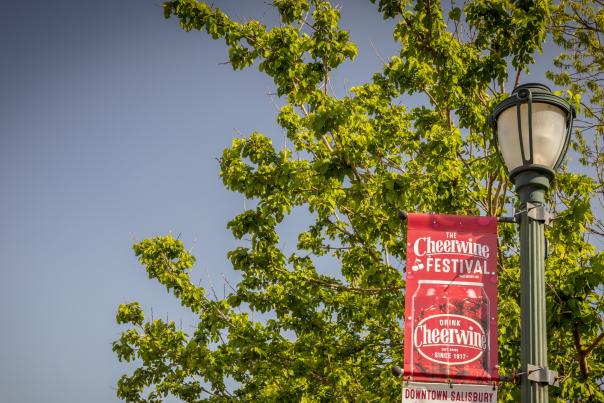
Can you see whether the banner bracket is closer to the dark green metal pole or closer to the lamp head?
the dark green metal pole

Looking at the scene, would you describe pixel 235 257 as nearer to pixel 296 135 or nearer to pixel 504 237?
pixel 296 135

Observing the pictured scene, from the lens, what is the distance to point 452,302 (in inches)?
199

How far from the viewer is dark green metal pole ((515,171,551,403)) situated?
477 cm

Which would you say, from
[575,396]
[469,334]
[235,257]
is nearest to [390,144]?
[235,257]

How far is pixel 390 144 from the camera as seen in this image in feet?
39.4

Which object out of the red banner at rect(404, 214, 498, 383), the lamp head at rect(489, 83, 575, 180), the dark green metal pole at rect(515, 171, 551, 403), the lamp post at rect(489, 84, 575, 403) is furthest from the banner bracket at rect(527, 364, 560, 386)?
the lamp head at rect(489, 83, 575, 180)

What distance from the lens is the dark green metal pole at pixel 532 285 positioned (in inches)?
188

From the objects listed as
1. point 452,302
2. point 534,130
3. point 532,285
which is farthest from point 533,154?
point 452,302

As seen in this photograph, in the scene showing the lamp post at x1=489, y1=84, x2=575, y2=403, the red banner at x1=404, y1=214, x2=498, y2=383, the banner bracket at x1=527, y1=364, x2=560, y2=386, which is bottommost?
the banner bracket at x1=527, y1=364, x2=560, y2=386

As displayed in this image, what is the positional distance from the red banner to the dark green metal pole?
0.22 m

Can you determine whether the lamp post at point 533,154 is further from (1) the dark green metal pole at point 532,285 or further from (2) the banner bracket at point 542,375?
(2) the banner bracket at point 542,375

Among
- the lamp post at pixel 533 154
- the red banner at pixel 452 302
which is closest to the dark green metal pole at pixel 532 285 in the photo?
the lamp post at pixel 533 154

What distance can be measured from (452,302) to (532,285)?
22.2 inches

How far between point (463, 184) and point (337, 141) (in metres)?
2.06
